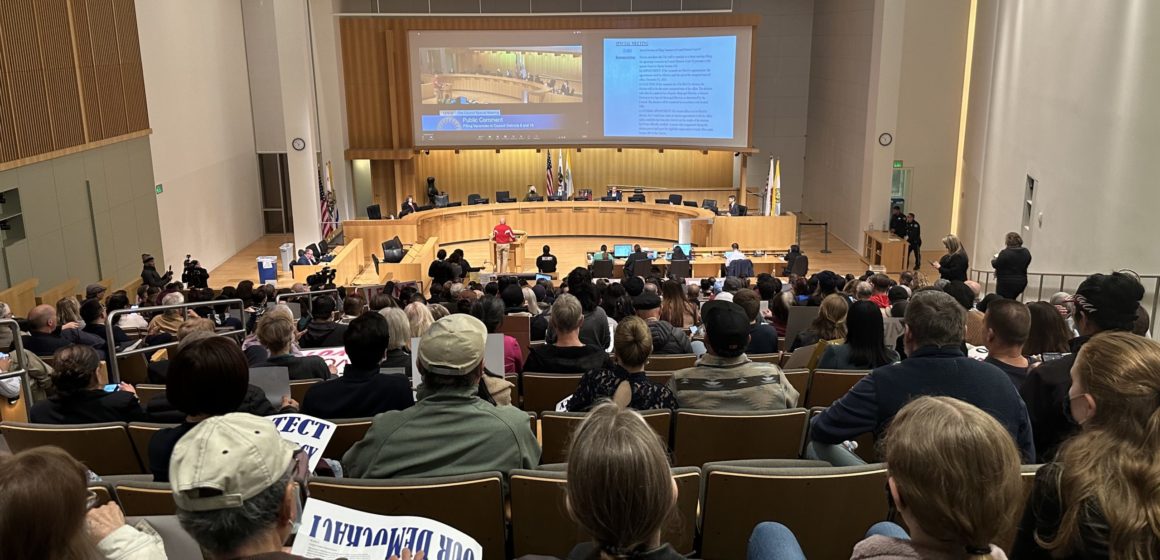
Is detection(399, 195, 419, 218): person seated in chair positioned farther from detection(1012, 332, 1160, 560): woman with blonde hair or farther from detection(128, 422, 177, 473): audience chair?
detection(1012, 332, 1160, 560): woman with blonde hair

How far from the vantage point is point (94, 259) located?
45.0ft

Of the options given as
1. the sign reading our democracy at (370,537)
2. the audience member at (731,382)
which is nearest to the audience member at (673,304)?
the audience member at (731,382)

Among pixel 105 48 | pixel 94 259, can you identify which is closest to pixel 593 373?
pixel 94 259

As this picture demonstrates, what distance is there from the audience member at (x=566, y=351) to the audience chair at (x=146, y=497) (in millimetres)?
2521

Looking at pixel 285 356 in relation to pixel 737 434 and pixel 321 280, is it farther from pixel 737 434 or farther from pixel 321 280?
pixel 321 280

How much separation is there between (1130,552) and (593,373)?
7.97 ft

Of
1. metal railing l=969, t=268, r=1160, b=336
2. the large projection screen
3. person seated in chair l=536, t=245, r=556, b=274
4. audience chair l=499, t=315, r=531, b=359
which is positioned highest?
the large projection screen

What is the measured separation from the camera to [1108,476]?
197cm

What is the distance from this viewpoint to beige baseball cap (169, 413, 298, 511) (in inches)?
70.8

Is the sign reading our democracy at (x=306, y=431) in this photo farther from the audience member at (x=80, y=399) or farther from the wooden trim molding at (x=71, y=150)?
the wooden trim molding at (x=71, y=150)

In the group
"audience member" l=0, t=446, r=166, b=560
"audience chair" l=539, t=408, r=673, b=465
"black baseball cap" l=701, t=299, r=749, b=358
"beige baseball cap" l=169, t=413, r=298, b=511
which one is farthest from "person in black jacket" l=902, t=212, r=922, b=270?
"audience member" l=0, t=446, r=166, b=560

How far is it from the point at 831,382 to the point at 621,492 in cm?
335

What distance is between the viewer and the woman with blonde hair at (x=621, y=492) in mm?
1691

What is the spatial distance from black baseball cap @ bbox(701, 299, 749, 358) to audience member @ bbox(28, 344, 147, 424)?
2866 millimetres
